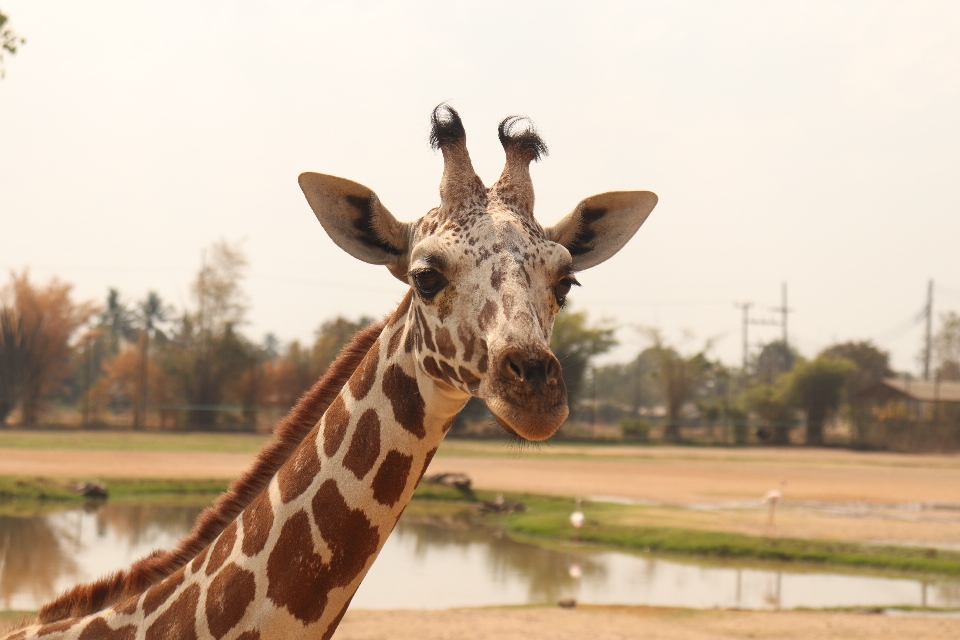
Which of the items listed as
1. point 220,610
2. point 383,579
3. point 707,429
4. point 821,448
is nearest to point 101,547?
point 383,579

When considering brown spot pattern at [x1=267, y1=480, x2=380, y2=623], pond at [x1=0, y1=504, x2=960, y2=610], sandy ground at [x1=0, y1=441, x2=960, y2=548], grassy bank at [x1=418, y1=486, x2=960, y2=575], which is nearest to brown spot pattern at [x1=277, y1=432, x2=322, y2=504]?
brown spot pattern at [x1=267, y1=480, x2=380, y2=623]

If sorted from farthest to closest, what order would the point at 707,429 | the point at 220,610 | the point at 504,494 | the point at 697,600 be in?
the point at 707,429, the point at 504,494, the point at 697,600, the point at 220,610

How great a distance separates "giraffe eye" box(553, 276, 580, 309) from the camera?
336cm

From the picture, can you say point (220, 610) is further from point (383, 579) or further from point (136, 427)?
point (136, 427)

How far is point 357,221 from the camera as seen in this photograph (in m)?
3.52

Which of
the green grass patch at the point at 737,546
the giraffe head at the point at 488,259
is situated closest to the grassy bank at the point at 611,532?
the green grass patch at the point at 737,546

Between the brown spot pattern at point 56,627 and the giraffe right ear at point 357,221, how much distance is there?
6.11ft

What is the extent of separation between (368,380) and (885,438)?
238 feet

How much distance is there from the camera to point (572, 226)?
3742 millimetres

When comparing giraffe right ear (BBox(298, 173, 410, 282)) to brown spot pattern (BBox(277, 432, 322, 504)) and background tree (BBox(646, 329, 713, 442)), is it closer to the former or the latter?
brown spot pattern (BBox(277, 432, 322, 504))

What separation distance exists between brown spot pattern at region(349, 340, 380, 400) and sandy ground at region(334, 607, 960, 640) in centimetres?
962

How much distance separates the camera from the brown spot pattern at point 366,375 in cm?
357

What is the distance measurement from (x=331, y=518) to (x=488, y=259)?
3.48 ft

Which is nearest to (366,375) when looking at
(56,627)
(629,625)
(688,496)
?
(56,627)
